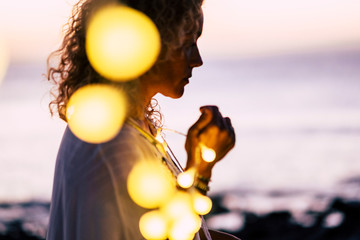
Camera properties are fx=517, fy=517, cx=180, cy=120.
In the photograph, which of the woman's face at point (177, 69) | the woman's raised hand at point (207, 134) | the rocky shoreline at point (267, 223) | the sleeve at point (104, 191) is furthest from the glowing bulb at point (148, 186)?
the rocky shoreline at point (267, 223)

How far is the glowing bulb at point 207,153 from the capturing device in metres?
1.84

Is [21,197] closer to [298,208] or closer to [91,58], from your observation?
[298,208]

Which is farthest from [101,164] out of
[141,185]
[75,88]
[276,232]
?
[276,232]

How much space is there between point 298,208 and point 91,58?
20.3ft

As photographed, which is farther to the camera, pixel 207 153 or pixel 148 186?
pixel 207 153

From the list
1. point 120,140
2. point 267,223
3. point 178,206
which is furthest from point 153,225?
point 267,223

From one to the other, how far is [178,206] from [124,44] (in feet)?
2.06

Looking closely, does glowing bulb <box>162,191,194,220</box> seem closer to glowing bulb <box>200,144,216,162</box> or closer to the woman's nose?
glowing bulb <box>200,144,216,162</box>

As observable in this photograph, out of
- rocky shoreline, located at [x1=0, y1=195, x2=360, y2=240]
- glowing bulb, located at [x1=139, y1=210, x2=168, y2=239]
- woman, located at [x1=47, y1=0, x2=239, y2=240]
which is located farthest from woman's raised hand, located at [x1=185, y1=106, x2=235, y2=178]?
rocky shoreline, located at [x1=0, y1=195, x2=360, y2=240]

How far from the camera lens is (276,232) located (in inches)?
266

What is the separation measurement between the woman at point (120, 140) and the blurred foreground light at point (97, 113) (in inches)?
1.0

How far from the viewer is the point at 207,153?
1.84m

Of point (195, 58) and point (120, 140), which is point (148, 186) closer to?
point (120, 140)

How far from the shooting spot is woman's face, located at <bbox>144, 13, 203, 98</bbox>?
6.44 ft
